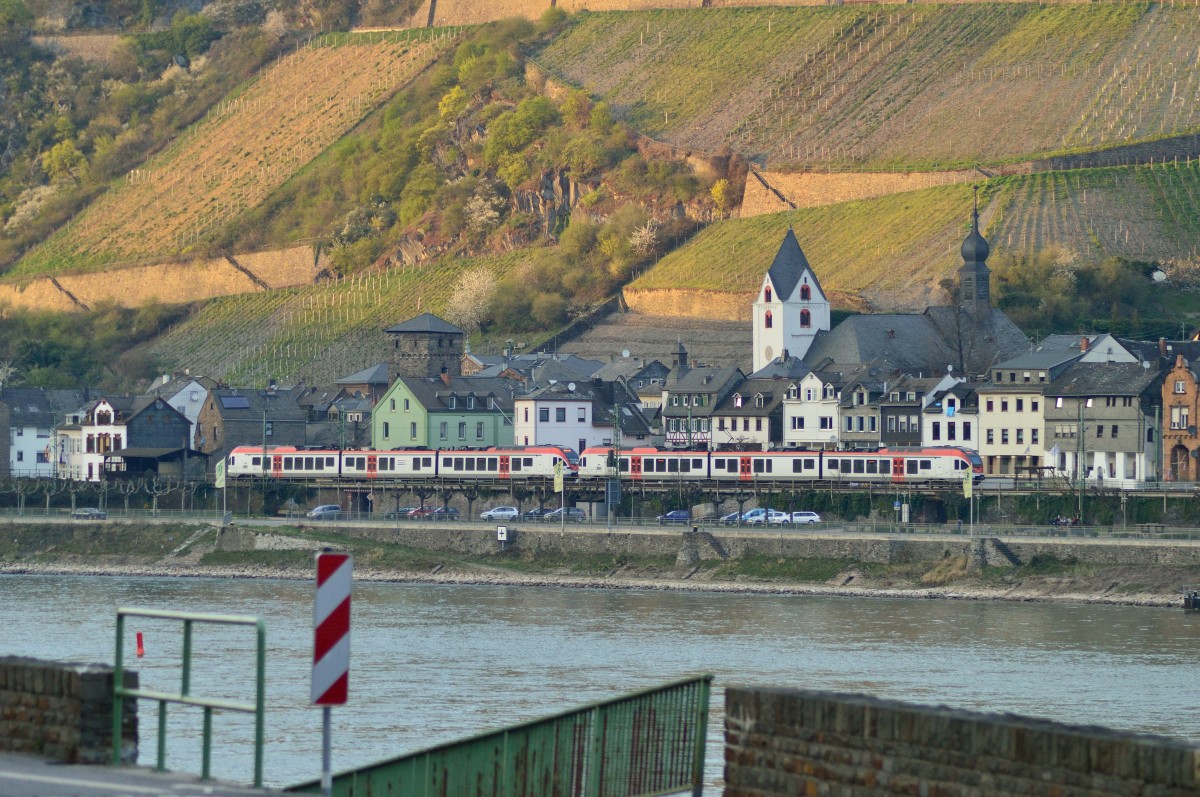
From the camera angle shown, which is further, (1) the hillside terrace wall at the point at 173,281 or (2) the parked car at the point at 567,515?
(1) the hillside terrace wall at the point at 173,281

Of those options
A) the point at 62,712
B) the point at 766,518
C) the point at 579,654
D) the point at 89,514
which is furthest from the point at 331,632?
the point at 89,514

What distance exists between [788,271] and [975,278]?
7784 mm

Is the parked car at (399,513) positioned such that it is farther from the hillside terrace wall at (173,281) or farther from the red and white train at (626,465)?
the hillside terrace wall at (173,281)

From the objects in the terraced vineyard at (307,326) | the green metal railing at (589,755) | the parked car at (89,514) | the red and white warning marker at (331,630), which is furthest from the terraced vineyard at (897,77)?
the red and white warning marker at (331,630)

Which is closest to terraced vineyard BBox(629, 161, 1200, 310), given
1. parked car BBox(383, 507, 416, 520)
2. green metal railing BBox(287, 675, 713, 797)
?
parked car BBox(383, 507, 416, 520)

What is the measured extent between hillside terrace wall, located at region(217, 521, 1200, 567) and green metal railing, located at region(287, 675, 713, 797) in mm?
42345

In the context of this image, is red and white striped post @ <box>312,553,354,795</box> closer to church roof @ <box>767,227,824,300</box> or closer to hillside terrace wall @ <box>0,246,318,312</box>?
church roof @ <box>767,227,824,300</box>

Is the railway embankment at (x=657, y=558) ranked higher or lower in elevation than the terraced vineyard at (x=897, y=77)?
lower

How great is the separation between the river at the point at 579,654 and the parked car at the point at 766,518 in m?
7.42

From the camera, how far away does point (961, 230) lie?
104750 mm

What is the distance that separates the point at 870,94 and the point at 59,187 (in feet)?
219

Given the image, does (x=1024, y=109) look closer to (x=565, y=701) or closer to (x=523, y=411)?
(x=523, y=411)

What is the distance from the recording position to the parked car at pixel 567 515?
71.1 meters

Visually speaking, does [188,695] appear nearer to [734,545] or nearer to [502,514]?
[734,545]
